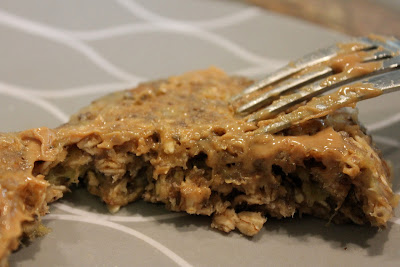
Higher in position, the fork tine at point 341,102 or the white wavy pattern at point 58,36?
the white wavy pattern at point 58,36

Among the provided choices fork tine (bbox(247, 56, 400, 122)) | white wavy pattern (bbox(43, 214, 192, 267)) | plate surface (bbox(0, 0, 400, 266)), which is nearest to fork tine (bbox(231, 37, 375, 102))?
fork tine (bbox(247, 56, 400, 122))

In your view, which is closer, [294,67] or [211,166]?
[211,166]

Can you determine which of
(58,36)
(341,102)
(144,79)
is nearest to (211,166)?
(341,102)

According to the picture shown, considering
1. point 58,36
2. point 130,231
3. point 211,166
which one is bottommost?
point 130,231

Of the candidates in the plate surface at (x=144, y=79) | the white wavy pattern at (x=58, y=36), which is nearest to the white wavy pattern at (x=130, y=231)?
the plate surface at (x=144, y=79)

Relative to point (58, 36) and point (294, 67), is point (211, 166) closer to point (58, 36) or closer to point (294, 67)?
point (294, 67)

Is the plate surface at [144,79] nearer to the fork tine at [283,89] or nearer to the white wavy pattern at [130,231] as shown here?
the white wavy pattern at [130,231]

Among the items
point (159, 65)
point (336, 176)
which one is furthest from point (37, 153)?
point (159, 65)

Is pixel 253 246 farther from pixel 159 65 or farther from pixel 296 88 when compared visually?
pixel 159 65
